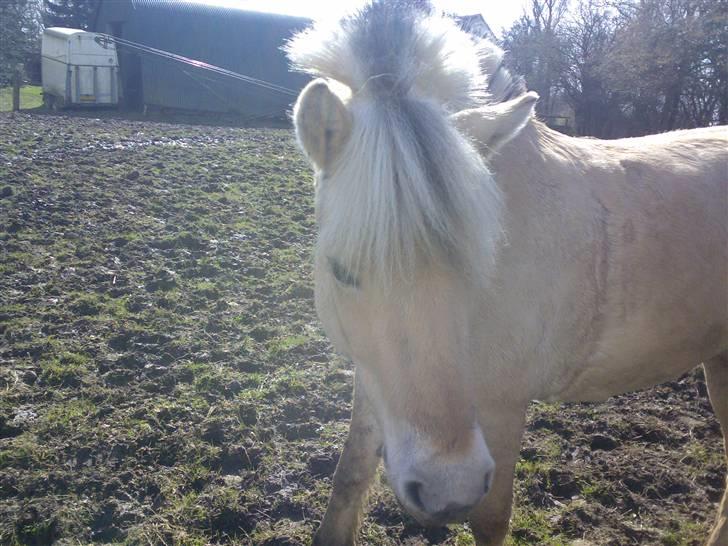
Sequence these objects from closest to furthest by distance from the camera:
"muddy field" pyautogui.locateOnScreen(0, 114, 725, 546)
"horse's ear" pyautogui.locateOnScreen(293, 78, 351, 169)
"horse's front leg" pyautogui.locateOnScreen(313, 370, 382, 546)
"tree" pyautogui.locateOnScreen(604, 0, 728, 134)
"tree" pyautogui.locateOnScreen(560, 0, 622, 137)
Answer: "horse's ear" pyautogui.locateOnScreen(293, 78, 351, 169) → "horse's front leg" pyautogui.locateOnScreen(313, 370, 382, 546) → "muddy field" pyautogui.locateOnScreen(0, 114, 725, 546) → "tree" pyautogui.locateOnScreen(604, 0, 728, 134) → "tree" pyautogui.locateOnScreen(560, 0, 622, 137)

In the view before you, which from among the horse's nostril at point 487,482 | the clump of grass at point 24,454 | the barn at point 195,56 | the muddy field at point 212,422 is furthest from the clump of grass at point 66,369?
the barn at point 195,56

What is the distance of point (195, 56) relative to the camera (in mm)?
25500

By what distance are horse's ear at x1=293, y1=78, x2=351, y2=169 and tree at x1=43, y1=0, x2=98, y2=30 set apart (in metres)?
46.7

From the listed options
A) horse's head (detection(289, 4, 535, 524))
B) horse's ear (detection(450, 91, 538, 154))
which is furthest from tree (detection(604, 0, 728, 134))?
horse's head (detection(289, 4, 535, 524))

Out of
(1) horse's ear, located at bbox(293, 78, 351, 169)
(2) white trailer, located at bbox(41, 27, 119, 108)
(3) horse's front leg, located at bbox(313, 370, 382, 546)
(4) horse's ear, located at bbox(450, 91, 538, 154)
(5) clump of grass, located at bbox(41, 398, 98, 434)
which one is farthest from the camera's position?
(2) white trailer, located at bbox(41, 27, 119, 108)

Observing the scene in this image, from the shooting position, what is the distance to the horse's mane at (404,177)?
176 cm

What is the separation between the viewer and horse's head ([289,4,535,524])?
5.63 ft

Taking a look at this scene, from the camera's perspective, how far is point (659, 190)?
9.07 feet

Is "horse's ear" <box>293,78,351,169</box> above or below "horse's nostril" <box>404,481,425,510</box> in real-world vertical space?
above

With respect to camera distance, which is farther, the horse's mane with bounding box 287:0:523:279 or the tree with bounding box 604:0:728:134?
the tree with bounding box 604:0:728:134

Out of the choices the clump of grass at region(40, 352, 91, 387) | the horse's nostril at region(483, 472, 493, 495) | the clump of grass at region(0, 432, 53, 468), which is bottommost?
the clump of grass at region(0, 432, 53, 468)

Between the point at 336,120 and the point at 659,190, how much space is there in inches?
69.7

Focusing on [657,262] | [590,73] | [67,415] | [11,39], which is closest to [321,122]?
[657,262]

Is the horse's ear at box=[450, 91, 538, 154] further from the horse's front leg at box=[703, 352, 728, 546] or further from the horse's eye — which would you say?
the horse's front leg at box=[703, 352, 728, 546]
